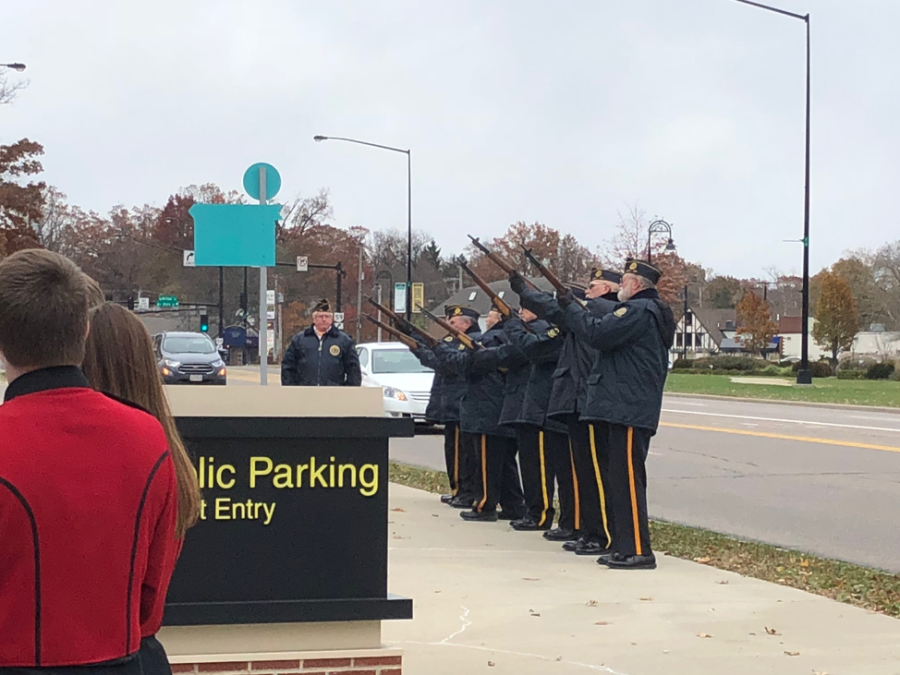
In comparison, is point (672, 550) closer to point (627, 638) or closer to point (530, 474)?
point (530, 474)

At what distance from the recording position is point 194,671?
455 centimetres

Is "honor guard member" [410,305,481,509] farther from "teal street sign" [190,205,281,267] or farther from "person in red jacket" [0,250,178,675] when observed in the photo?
"person in red jacket" [0,250,178,675]

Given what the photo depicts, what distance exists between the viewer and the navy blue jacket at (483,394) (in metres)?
10.6

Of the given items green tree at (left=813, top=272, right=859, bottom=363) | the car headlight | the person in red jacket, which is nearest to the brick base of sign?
the person in red jacket

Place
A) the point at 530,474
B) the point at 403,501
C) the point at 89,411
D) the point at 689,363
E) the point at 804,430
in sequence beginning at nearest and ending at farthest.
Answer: the point at 89,411 → the point at 530,474 → the point at 403,501 → the point at 804,430 → the point at 689,363

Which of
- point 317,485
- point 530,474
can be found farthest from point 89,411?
point 530,474

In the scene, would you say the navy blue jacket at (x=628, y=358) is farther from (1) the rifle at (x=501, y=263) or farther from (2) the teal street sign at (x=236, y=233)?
(2) the teal street sign at (x=236, y=233)

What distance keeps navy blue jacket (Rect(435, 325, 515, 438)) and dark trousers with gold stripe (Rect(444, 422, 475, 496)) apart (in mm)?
518

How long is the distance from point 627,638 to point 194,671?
2.49 metres

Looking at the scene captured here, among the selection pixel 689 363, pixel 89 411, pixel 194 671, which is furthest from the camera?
pixel 689 363

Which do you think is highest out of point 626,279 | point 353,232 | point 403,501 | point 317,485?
point 353,232

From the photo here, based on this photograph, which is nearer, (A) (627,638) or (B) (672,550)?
(A) (627,638)

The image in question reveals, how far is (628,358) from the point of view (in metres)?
8.23

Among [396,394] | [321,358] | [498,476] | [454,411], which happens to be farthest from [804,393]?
[498,476]
